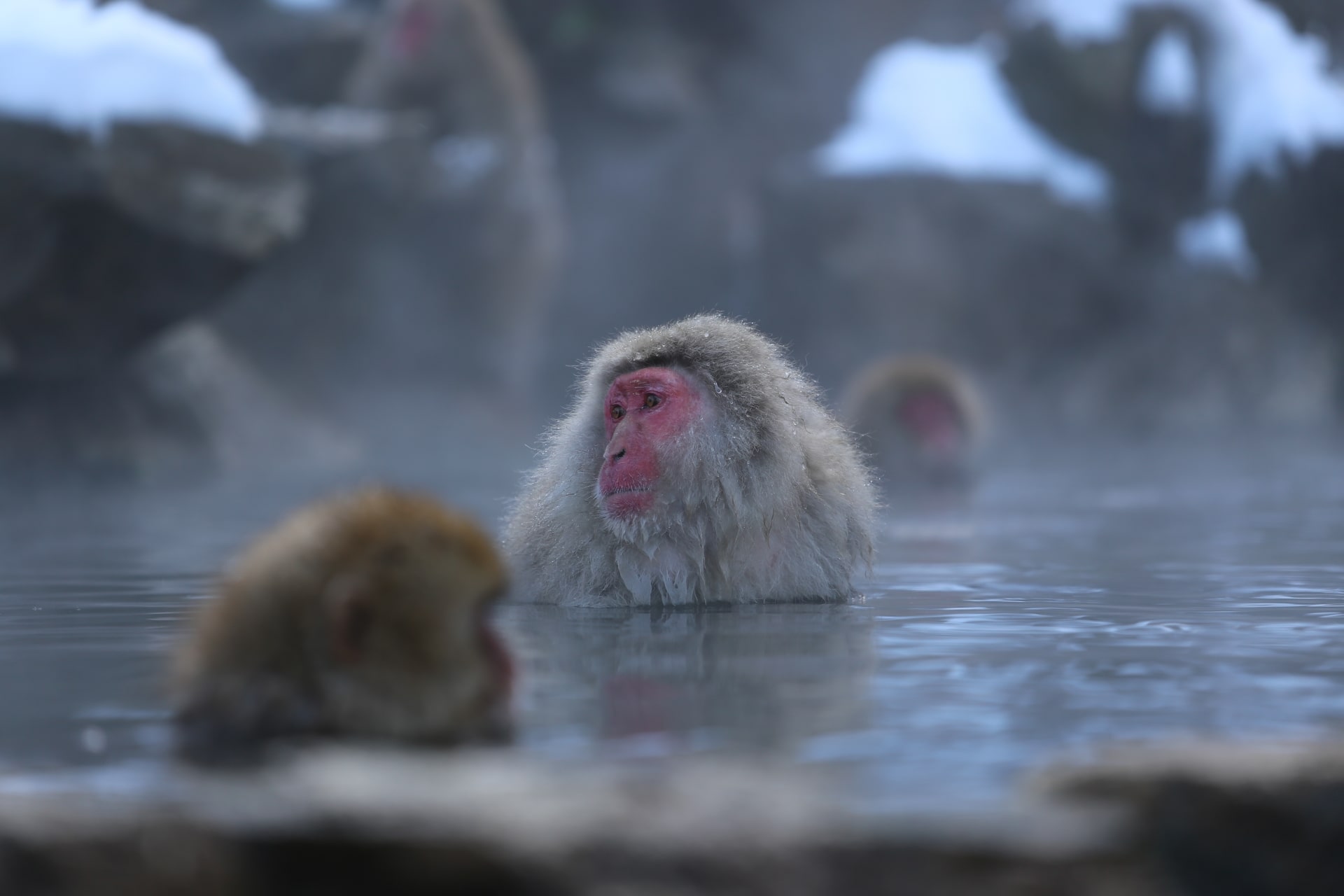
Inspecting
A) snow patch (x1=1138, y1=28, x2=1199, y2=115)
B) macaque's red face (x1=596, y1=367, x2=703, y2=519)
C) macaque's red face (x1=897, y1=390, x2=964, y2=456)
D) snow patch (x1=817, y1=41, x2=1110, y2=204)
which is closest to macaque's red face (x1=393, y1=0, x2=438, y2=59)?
snow patch (x1=817, y1=41, x2=1110, y2=204)

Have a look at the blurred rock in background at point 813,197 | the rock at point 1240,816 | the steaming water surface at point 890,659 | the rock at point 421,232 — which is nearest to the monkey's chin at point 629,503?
the steaming water surface at point 890,659

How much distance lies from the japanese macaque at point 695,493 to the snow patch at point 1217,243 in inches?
444

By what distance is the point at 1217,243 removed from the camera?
48.3 feet

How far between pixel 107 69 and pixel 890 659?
6592 millimetres

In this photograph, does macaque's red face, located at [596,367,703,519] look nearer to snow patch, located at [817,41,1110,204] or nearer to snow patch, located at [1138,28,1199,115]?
snow patch, located at [817,41,1110,204]

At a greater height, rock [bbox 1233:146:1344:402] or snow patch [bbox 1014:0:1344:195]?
snow patch [bbox 1014:0:1344:195]

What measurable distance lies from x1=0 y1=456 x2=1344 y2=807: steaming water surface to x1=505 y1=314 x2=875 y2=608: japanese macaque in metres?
0.16

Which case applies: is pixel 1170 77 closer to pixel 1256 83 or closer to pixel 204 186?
pixel 1256 83

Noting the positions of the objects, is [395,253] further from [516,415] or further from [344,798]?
[344,798]

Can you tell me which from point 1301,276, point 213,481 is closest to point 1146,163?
point 1301,276

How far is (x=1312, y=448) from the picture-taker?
40.0 ft

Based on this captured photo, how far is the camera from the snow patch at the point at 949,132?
15273mm

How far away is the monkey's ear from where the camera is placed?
7.14ft

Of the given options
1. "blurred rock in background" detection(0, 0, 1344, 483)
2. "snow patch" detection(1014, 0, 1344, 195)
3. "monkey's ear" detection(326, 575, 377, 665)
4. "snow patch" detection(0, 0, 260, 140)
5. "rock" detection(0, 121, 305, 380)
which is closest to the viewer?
"monkey's ear" detection(326, 575, 377, 665)
